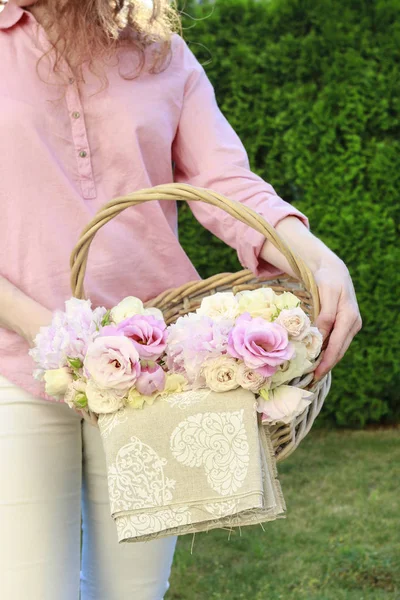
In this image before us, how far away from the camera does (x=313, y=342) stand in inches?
56.4

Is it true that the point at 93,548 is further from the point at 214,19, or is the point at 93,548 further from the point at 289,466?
the point at 214,19

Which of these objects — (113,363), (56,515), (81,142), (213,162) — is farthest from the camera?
(213,162)

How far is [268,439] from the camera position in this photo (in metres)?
1.44

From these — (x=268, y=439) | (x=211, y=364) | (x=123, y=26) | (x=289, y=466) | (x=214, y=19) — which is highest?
(x=123, y=26)

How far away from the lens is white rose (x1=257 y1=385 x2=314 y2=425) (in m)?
1.37

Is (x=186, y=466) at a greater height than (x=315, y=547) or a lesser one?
greater

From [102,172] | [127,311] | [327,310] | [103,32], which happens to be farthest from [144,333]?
[103,32]

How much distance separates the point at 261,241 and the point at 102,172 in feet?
1.18

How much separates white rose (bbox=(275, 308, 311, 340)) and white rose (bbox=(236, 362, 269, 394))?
9 cm

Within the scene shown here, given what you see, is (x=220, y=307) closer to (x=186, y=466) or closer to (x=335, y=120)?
(x=186, y=466)

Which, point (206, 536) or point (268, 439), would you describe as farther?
point (206, 536)

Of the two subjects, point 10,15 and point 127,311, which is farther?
point 10,15

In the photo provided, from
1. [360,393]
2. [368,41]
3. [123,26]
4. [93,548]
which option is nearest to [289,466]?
[360,393]

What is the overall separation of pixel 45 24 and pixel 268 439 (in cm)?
99
